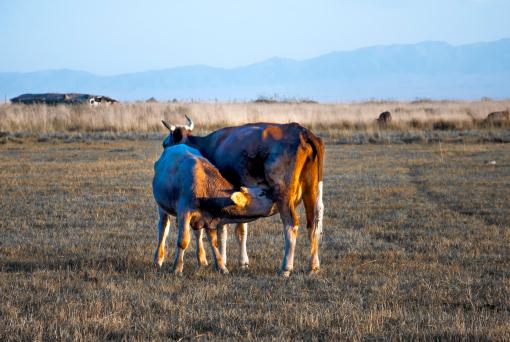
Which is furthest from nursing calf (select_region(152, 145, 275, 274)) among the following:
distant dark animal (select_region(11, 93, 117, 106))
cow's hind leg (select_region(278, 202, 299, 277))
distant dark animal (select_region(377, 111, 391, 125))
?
distant dark animal (select_region(11, 93, 117, 106))

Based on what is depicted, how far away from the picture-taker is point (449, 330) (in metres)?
6.22

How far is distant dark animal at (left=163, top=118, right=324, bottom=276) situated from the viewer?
→ 8.59 m

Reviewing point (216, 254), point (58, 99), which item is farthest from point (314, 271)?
point (58, 99)

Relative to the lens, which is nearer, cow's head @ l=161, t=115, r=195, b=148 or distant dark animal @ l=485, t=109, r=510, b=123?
cow's head @ l=161, t=115, r=195, b=148

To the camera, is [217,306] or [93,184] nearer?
[217,306]

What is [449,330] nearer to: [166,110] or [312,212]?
[312,212]

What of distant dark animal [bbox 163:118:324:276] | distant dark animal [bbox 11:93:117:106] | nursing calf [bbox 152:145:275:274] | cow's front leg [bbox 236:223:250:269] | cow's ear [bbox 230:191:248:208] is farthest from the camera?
distant dark animal [bbox 11:93:117:106]

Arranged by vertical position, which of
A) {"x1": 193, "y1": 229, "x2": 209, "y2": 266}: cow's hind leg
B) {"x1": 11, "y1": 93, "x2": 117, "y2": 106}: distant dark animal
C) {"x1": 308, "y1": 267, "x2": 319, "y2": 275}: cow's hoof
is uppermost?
{"x1": 11, "y1": 93, "x2": 117, "y2": 106}: distant dark animal

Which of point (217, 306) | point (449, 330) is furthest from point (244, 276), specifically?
point (449, 330)

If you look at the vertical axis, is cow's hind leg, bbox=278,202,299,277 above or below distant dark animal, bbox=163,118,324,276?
below

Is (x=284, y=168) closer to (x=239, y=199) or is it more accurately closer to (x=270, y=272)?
(x=239, y=199)

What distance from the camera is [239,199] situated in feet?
26.3

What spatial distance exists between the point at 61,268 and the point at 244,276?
2147 millimetres

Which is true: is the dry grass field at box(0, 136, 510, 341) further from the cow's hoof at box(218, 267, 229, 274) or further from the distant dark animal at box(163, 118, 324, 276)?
the distant dark animal at box(163, 118, 324, 276)
